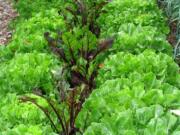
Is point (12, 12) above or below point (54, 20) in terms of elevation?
below

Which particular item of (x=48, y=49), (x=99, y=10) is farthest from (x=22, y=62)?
(x=99, y=10)

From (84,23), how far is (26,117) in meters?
2.06

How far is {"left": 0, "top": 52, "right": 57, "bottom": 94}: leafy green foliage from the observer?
9.39 feet

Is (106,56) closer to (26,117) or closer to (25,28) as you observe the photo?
(25,28)

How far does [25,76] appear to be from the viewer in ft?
9.46

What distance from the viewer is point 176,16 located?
5.12 metres

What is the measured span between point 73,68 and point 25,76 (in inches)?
18.8

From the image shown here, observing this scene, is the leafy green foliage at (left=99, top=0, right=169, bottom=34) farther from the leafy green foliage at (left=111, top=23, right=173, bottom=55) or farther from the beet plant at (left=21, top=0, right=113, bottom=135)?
the leafy green foliage at (left=111, top=23, right=173, bottom=55)

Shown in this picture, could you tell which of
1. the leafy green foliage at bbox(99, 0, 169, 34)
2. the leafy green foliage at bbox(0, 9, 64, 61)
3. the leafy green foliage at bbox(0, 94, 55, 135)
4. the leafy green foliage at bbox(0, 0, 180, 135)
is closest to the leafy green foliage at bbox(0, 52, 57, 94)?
the leafy green foliage at bbox(0, 0, 180, 135)

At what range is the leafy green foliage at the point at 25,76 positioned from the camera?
9.39 ft

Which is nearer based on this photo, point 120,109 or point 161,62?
point 120,109

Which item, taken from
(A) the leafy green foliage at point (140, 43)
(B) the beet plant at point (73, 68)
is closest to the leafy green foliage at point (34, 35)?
(B) the beet plant at point (73, 68)

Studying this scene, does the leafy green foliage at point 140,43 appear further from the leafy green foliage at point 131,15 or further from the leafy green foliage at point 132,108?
the leafy green foliage at point 132,108

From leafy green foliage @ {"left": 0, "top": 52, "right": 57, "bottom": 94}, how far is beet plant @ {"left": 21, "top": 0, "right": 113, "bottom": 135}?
0.08 m
